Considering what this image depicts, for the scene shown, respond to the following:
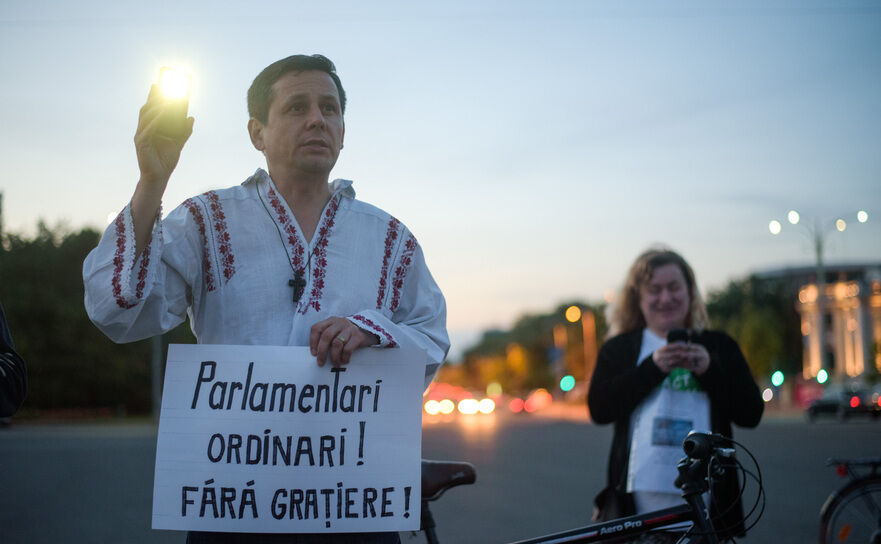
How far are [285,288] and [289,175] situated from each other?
35cm

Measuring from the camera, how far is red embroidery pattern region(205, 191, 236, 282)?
244 cm

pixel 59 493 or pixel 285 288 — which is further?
pixel 59 493

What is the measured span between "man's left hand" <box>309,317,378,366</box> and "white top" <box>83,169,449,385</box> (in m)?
0.04

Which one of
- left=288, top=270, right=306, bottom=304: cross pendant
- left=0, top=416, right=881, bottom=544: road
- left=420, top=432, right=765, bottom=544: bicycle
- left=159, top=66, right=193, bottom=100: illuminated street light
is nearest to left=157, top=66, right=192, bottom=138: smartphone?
left=159, top=66, right=193, bottom=100: illuminated street light

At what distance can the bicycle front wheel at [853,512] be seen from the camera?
17.3ft

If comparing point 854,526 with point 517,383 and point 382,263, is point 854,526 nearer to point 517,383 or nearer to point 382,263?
point 382,263

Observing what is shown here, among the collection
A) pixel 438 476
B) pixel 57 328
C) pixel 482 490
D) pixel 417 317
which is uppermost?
pixel 57 328

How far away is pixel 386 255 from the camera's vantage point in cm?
264

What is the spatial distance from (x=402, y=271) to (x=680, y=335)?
1629 millimetres

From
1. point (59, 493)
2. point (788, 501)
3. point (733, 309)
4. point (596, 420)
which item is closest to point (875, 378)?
point (733, 309)

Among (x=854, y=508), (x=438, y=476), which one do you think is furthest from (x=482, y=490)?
(x=438, y=476)

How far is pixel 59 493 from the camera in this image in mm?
11695

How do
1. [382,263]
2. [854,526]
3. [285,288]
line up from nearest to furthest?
[285,288] < [382,263] < [854,526]

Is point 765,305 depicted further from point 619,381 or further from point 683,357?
point 683,357
